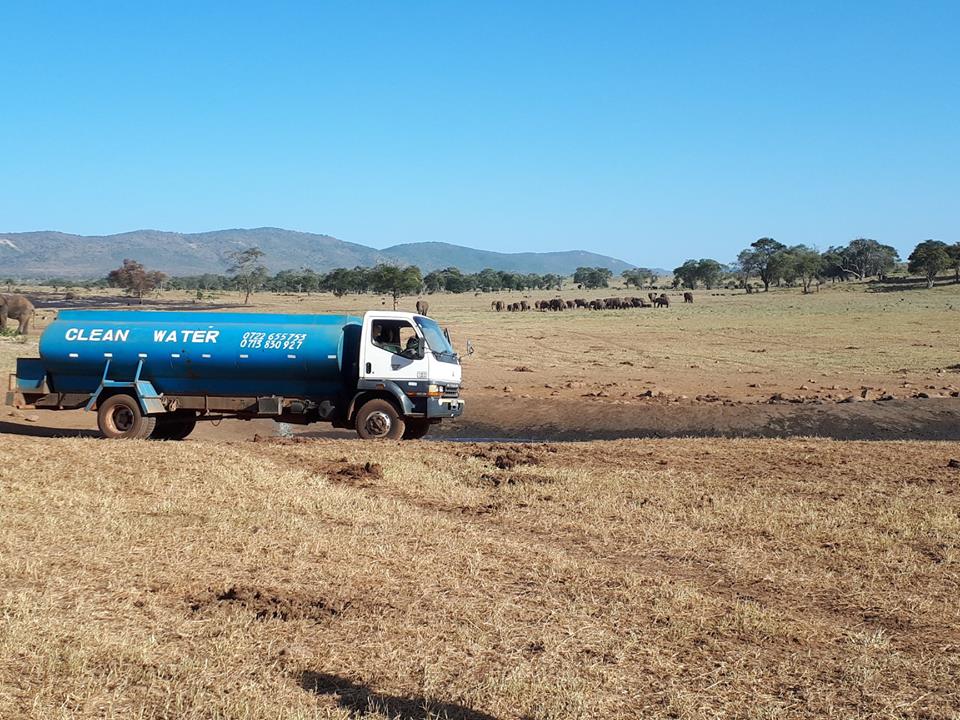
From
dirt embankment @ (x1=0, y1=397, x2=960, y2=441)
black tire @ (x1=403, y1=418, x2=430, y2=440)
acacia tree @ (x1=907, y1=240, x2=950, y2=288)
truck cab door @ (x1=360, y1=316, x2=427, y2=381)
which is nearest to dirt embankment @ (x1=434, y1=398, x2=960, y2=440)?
dirt embankment @ (x1=0, y1=397, x2=960, y2=441)

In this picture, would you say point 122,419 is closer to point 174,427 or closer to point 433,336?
point 174,427

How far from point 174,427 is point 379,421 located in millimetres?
4498

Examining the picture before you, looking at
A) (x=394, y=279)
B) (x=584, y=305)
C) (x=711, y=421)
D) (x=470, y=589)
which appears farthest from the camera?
(x=394, y=279)

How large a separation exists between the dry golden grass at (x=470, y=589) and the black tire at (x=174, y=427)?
4371 mm

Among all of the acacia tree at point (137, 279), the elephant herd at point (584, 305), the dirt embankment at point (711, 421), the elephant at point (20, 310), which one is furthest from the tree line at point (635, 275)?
the dirt embankment at point (711, 421)

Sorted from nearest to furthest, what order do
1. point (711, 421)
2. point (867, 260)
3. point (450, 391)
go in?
point (450, 391) < point (711, 421) < point (867, 260)

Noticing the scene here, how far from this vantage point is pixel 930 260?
91312 millimetres

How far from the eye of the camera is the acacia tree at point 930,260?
90938 mm

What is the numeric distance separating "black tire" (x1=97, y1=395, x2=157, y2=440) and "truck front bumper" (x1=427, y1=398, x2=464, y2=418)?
5150mm

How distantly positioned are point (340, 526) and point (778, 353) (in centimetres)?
2967

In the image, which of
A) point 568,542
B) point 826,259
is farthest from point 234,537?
point 826,259

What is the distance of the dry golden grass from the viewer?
6.77m

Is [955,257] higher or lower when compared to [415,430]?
higher

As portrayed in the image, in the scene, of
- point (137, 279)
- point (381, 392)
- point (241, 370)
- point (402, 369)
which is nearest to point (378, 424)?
point (381, 392)
